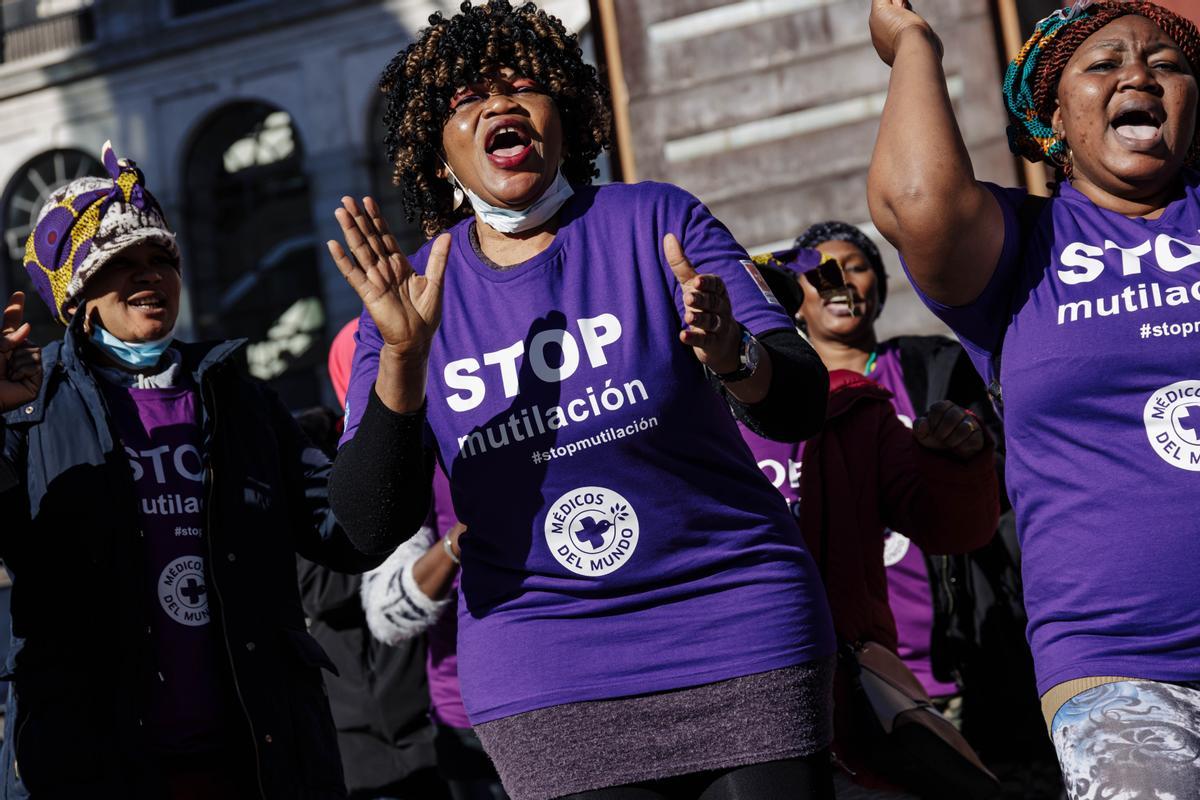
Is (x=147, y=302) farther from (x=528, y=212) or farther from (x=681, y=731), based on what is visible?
(x=681, y=731)

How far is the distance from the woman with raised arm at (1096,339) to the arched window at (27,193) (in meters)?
19.7

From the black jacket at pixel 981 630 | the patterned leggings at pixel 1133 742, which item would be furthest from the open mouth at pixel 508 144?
the black jacket at pixel 981 630

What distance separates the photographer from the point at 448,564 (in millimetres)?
4129

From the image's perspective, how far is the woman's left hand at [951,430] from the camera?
3402 mm

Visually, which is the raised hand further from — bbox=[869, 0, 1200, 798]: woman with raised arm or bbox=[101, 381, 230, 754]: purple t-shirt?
bbox=[869, 0, 1200, 798]: woman with raised arm

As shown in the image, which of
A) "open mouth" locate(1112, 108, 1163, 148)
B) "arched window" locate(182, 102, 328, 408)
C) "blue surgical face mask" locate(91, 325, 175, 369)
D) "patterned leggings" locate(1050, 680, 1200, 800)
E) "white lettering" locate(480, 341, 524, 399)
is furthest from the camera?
"arched window" locate(182, 102, 328, 408)

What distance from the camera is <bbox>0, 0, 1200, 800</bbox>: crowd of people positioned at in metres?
2.54

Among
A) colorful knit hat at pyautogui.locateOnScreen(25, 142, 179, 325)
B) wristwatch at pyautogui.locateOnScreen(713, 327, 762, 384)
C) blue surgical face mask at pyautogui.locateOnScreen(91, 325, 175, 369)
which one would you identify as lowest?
wristwatch at pyautogui.locateOnScreen(713, 327, 762, 384)

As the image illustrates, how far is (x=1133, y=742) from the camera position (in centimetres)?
246

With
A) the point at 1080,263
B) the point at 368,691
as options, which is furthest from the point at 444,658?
the point at 1080,263

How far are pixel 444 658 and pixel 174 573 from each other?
127 cm

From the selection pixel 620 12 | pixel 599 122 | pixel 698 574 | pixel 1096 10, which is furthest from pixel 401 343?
pixel 620 12

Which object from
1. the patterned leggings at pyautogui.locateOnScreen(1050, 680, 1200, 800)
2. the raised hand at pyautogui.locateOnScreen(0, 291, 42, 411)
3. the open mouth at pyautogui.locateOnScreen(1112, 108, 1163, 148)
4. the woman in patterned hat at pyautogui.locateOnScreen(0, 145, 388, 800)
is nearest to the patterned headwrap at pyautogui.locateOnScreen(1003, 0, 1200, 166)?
the open mouth at pyautogui.locateOnScreen(1112, 108, 1163, 148)

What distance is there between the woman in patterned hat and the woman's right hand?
1.47 meters
